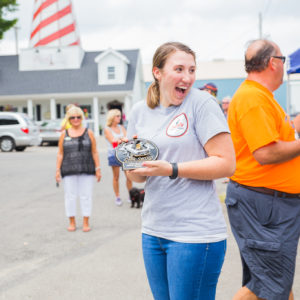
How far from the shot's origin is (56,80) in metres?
37.0

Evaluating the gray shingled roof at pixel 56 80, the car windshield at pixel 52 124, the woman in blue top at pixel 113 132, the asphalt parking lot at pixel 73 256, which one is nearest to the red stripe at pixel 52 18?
the gray shingled roof at pixel 56 80

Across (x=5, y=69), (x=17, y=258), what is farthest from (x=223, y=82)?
(x=17, y=258)

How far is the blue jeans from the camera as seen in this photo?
2352 mm

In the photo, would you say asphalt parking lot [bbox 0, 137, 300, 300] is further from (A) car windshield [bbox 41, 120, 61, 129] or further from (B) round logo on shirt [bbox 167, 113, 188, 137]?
(A) car windshield [bbox 41, 120, 61, 129]

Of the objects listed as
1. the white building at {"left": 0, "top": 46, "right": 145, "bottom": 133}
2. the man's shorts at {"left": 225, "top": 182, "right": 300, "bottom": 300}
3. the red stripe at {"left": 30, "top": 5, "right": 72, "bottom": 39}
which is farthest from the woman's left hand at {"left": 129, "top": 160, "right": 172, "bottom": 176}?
the red stripe at {"left": 30, "top": 5, "right": 72, "bottom": 39}

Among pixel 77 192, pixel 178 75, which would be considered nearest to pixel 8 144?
pixel 77 192

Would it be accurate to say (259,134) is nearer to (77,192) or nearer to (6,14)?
(77,192)

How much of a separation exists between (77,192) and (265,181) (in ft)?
15.5

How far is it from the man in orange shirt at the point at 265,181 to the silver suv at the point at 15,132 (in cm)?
2037

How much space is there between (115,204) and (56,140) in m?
18.1

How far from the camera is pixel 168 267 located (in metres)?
2.43

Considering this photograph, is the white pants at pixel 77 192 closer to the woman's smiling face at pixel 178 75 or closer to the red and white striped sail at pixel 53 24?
the woman's smiling face at pixel 178 75

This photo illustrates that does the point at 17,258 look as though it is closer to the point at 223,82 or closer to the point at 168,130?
the point at 168,130

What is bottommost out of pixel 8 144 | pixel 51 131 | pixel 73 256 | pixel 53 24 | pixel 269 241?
pixel 8 144
